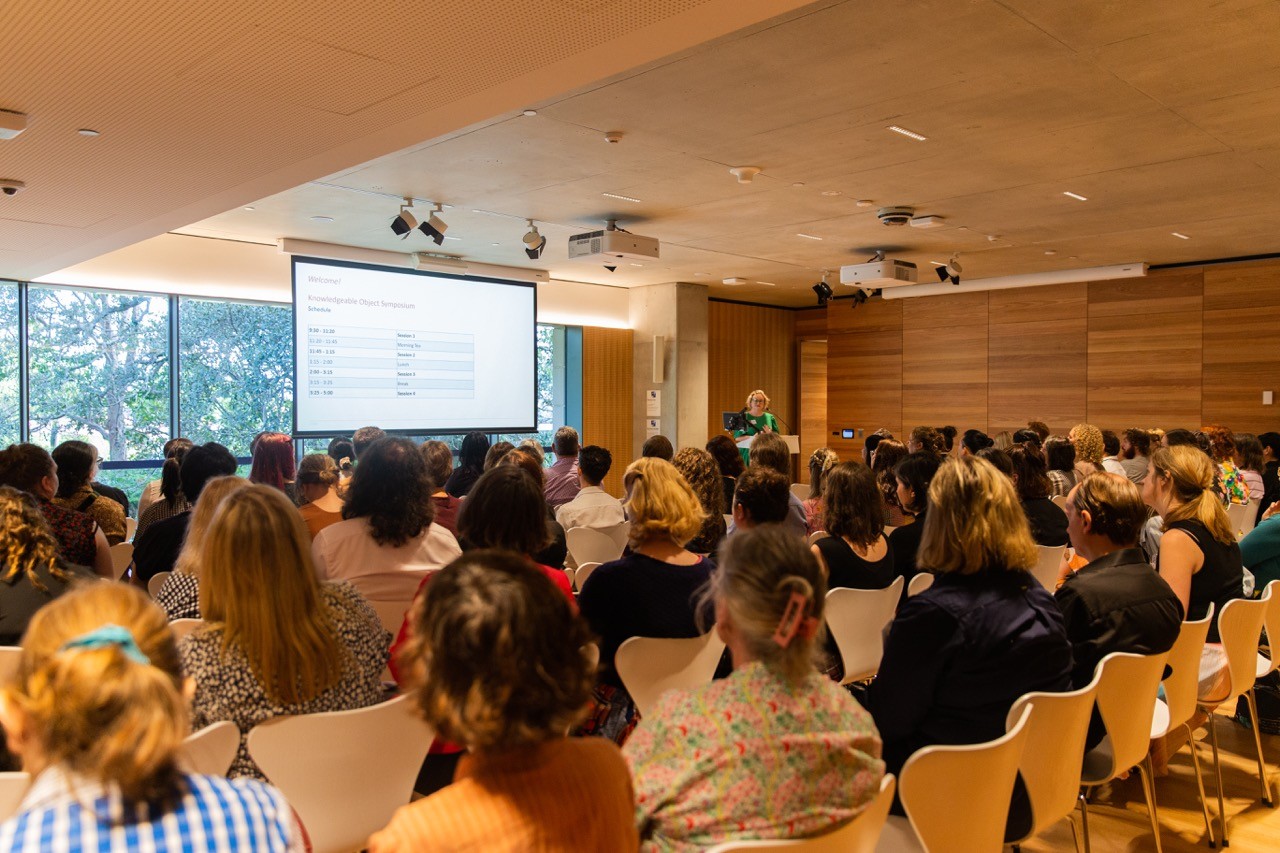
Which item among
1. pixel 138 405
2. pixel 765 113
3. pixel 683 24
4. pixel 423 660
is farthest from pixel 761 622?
pixel 138 405

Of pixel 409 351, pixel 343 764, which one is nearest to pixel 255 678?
pixel 343 764

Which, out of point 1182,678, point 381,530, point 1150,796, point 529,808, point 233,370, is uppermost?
point 233,370

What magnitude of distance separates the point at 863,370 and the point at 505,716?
1314cm

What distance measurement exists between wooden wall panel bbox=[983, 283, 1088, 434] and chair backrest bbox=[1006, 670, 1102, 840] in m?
10.4

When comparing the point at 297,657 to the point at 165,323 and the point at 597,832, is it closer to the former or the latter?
the point at 597,832

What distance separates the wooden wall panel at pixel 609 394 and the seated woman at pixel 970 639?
10.2 meters

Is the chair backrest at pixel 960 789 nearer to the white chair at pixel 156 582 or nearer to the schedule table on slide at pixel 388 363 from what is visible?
the white chair at pixel 156 582

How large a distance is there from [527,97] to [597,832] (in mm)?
3121

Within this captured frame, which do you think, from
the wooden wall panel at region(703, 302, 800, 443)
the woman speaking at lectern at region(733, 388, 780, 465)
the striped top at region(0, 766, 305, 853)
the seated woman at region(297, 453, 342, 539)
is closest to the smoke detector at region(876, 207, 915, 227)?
the woman speaking at lectern at region(733, 388, 780, 465)

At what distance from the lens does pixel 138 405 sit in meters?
8.99

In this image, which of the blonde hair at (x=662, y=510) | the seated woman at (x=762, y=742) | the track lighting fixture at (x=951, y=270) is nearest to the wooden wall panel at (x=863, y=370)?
the track lighting fixture at (x=951, y=270)

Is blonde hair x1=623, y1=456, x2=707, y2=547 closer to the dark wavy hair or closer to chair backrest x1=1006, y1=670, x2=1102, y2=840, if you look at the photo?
the dark wavy hair

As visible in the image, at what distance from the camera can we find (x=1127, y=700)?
261 cm

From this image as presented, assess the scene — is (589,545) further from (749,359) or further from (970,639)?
(749,359)
